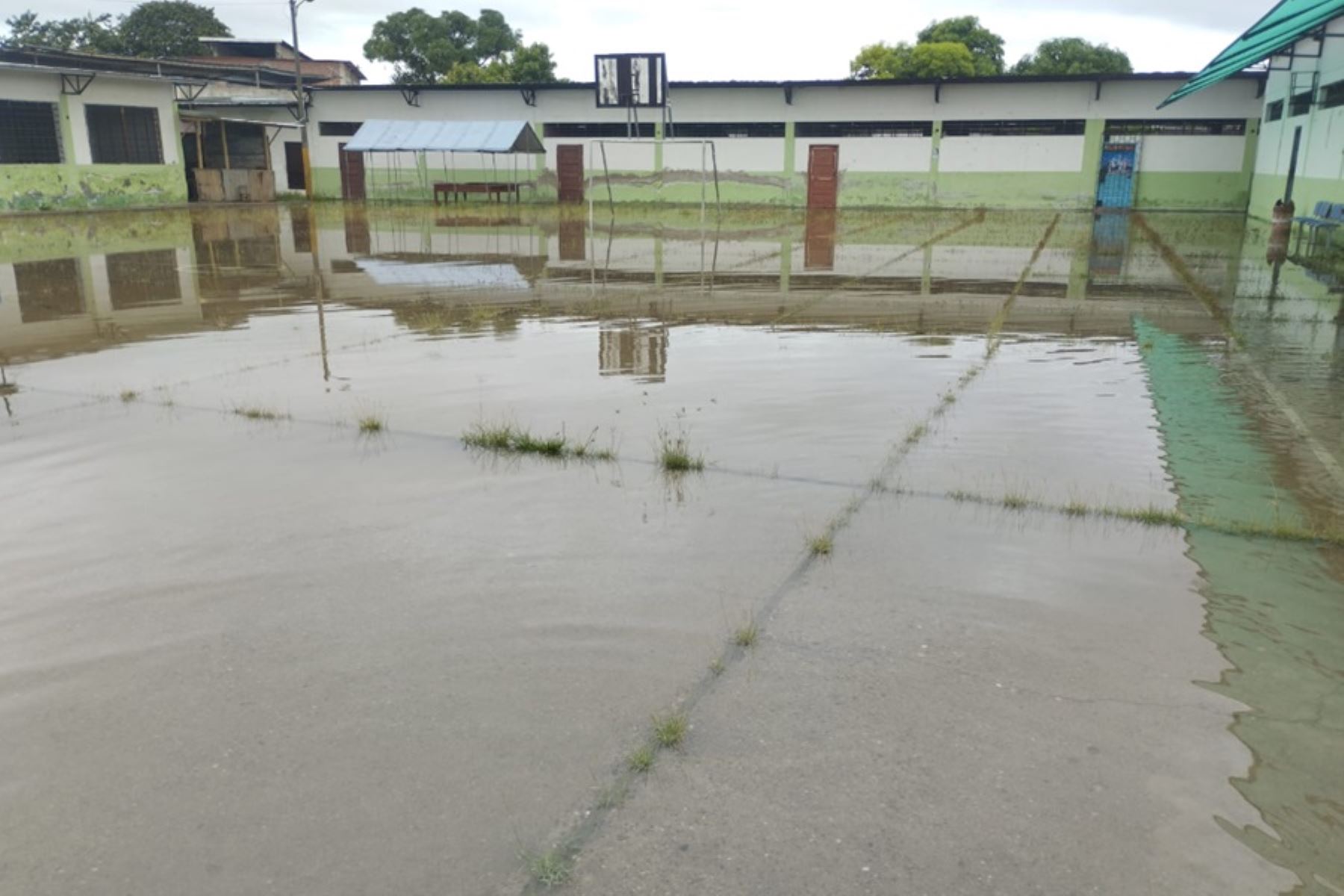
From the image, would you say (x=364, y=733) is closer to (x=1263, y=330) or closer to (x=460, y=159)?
(x=1263, y=330)

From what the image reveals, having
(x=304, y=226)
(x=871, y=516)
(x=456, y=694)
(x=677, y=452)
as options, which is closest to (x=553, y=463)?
(x=677, y=452)

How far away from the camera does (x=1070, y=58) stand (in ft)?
226

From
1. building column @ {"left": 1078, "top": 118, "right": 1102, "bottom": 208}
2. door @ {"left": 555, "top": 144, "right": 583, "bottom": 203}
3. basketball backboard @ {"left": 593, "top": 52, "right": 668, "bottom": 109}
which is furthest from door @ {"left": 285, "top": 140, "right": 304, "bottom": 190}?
building column @ {"left": 1078, "top": 118, "right": 1102, "bottom": 208}

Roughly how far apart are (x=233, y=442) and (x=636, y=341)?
4122mm

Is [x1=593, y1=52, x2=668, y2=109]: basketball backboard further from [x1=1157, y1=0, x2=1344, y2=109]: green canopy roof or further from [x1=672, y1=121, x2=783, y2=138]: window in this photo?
[x1=1157, y1=0, x2=1344, y2=109]: green canopy roof

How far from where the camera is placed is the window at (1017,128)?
104 feet

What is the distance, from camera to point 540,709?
3248 mm

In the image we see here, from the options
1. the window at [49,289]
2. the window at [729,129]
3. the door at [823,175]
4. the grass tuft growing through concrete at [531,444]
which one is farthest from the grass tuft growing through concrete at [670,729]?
the window at [729,129]

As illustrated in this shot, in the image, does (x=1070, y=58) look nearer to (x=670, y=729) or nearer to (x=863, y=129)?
(x=863, y=129)

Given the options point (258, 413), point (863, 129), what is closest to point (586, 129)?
point (863, 129)

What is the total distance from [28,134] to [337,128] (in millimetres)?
11196

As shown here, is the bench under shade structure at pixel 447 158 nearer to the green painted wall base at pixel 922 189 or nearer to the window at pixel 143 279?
the green painted wall base at pixel 922 189

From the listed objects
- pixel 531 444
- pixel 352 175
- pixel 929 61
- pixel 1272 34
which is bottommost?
pixel 531 444

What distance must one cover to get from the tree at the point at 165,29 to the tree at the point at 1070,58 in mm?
54163
